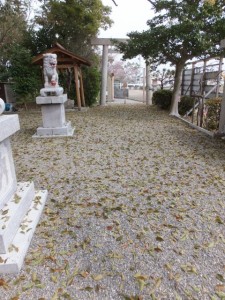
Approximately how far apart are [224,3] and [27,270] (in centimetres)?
992

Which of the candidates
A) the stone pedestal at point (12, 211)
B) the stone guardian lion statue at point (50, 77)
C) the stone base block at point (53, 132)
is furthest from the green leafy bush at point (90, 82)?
the stone pedestal at point (12, 211)

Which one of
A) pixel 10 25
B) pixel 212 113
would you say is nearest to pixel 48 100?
pixel 212 113

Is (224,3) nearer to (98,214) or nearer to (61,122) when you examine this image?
(61,122)

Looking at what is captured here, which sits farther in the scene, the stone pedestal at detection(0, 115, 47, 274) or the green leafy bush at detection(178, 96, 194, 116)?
the green leafy bush at detection(178, 96, 194, 116)

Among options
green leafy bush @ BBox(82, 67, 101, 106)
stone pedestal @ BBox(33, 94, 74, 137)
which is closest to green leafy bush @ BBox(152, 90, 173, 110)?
green leafy bush @ BBox(82, 67, 101, 106)

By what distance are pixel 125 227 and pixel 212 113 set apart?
18.6 ft

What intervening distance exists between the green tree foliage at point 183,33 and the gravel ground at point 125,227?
4873 mm

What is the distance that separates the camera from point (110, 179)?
11.8 ft

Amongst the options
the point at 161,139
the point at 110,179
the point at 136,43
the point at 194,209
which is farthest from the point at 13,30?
the point at 194,209

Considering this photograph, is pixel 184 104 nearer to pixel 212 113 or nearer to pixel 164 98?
pixel 164 98

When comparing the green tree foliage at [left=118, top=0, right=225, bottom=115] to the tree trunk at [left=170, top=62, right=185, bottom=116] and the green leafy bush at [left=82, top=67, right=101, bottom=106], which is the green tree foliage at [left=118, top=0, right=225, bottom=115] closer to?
the tree trunk at [left=170, top=62, right=185, bottom=116]

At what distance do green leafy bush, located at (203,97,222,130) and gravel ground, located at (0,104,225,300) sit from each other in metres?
2.10

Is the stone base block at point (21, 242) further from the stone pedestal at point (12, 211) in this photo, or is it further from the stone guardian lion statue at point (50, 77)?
the stone guardian lion statue at point (50, 77)

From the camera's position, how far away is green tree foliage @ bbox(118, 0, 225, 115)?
7758 mm
